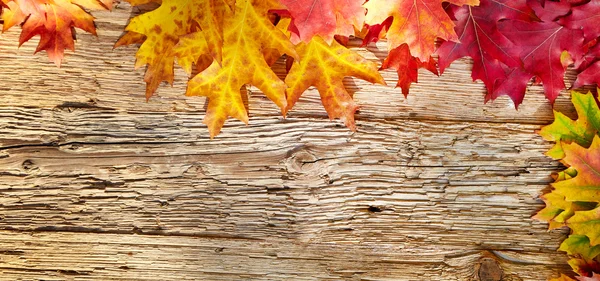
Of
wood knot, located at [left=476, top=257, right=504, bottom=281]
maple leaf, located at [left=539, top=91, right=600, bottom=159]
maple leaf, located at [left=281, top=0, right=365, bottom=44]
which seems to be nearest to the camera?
maple leaf, located at [left=281, top=0, right=365, bottom=44]

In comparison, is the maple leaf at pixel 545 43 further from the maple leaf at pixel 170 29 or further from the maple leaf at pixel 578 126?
the maple leaf at pixel 170 29

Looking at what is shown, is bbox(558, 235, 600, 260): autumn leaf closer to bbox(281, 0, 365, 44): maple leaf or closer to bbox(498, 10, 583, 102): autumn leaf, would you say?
bbox(498, 10, 583, 102): autumn leaf

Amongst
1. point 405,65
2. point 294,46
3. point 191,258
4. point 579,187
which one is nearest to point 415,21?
point 405,65

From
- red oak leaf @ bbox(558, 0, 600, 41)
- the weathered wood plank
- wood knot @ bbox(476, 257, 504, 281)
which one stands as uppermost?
red oak leaf @ bbox(558, 0, 600, 41)

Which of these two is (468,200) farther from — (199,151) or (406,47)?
(199,151)

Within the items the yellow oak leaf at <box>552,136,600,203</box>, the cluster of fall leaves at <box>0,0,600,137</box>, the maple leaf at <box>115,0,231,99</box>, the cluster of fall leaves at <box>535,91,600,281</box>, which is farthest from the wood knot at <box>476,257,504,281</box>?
the maple leaf at <box>115,0,231,99</box>

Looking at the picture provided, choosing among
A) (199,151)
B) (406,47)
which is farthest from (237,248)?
(406,47)

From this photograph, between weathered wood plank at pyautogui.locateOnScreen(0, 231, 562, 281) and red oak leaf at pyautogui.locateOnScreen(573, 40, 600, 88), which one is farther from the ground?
red oak leaf at pyautogui.locateOnScreen(573, 40, 600, 88)

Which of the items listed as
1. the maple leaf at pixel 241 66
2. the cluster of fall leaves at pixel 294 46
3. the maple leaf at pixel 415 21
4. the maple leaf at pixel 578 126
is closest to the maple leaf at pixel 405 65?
the cluster of fall leaves at pixel 294 46
